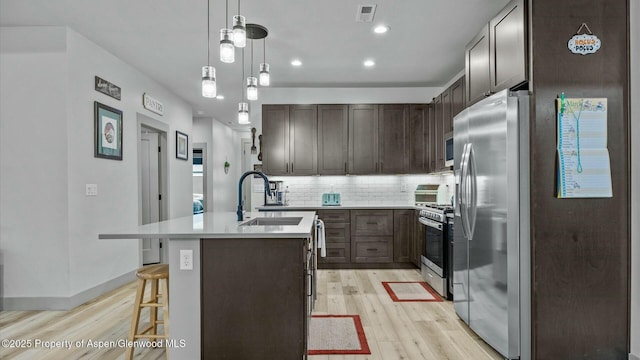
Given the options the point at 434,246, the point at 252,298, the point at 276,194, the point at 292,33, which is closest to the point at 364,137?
the point at 276,194

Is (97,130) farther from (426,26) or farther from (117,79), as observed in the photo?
(426,26)

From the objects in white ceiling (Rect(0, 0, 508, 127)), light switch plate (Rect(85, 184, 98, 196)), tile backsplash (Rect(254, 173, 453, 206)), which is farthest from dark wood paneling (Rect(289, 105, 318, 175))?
light switch plate (Rect(85, 184, 98, 196))

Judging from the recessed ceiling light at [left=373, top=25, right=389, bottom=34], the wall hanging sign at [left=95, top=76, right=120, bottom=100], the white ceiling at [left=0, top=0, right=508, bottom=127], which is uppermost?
the white ceiling at [left=0, top=0, right=508, bottom=127]

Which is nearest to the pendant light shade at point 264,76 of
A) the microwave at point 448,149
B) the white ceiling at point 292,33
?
the white ceiling at point 292,33

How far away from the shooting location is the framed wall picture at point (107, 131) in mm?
4004

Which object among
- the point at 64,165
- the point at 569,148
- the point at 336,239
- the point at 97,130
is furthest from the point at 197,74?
the point at 569,148

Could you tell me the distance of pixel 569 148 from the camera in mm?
2352

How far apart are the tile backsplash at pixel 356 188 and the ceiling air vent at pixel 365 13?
2906mm

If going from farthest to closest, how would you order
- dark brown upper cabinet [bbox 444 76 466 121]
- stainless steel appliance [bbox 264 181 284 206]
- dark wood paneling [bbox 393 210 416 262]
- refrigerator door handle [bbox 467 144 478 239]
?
stainless steel appliance [bbox 264 181 284 206] → dark wood paneling [bbox 393 210 416 262] → dark brown upper cabinet [bbox 444 76 466 121] → refrigerator door handle [bbox 467 144 478 239]

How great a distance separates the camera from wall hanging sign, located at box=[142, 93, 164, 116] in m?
5.10

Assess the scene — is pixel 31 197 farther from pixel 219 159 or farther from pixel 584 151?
pixel 219 159

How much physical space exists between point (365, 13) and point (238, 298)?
2.62 metres

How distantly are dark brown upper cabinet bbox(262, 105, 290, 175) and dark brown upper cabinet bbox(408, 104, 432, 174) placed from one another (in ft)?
6.27

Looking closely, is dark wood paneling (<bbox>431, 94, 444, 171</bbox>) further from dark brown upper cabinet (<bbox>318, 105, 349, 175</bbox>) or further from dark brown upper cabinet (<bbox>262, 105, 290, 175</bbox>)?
dark brown upper cabinet (<bbox>262, 105, 290, 175</bbox>)
